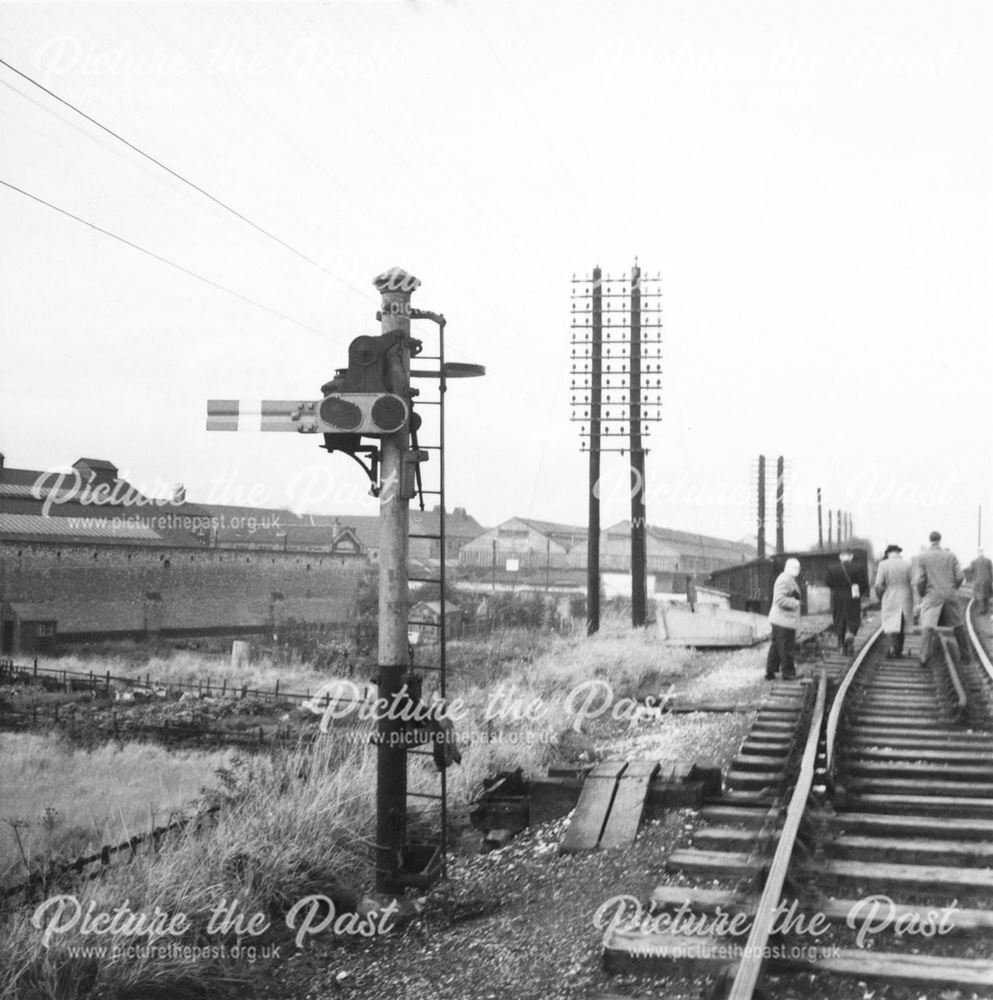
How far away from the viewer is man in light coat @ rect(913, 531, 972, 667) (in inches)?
418

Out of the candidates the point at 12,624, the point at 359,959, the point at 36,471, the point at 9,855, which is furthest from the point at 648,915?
the point at 36,471

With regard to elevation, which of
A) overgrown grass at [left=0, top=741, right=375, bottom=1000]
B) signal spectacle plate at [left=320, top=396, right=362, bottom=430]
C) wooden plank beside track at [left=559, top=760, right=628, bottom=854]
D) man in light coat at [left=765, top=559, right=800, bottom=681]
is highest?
signal spectacle plate at [left=320, top=396, right=362, bottom=430]

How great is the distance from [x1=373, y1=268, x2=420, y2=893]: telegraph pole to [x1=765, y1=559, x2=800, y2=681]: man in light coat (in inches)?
232

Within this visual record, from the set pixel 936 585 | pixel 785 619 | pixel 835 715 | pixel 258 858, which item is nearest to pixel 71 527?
pixel 785 619

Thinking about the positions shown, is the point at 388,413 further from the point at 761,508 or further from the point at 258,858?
the point at 761,508

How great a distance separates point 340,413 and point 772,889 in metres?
3.25

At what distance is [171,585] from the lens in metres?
42.6

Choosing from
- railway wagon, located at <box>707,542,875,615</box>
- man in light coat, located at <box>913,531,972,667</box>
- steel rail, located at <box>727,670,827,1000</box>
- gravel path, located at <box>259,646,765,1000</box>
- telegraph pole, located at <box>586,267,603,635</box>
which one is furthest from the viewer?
telegraph pole, located at <box>586,267,603,635</box>

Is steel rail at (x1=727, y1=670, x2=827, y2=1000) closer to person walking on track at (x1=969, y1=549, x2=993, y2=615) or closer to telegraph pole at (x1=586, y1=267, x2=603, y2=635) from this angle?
person walking on track at (x1=969, y1=549, x2=993, y2=615)

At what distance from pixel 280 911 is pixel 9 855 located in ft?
20.5

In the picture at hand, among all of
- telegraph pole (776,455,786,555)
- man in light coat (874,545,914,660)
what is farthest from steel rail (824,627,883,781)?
telegraph pole (776,455,786,555)

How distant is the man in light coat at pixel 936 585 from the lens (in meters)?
10.6

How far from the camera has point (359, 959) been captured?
4.78 meters

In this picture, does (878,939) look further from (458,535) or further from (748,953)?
(458,535)
